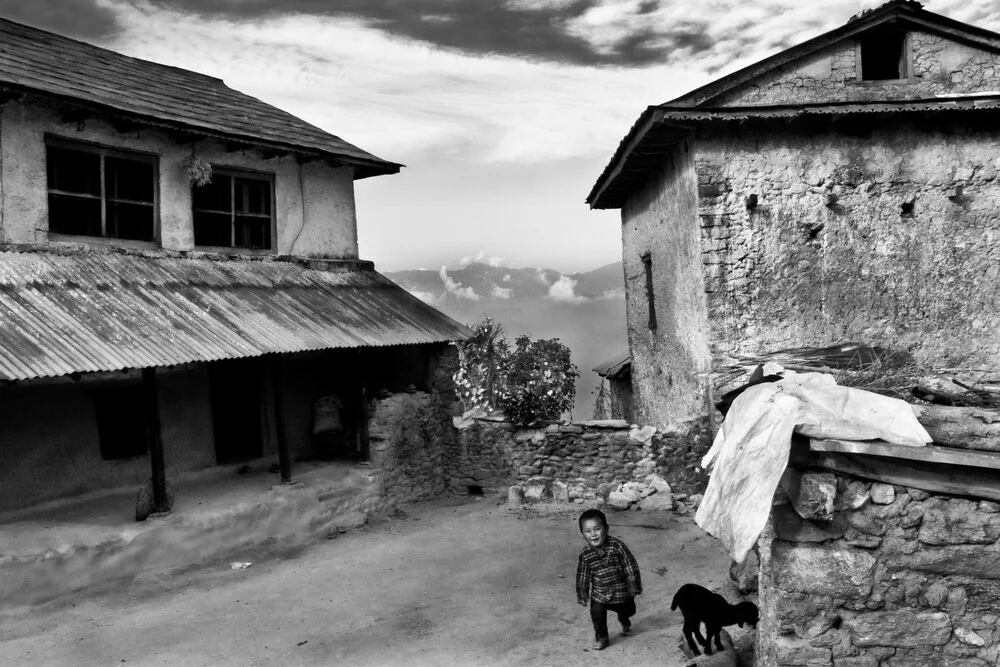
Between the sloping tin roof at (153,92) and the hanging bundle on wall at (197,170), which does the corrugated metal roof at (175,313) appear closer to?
the hanging bundle on wall at (197,170)

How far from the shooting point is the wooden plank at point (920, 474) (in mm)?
3982

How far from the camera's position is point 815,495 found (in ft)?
13.7

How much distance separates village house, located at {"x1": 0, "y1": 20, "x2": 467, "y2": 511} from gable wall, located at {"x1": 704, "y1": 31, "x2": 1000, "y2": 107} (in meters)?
5.92

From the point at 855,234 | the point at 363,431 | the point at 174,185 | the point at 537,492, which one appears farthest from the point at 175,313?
the point at 855,234

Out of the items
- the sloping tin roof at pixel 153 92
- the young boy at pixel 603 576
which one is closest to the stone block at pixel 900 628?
the young boy at pixel 603 576

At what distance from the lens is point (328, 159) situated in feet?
41.3

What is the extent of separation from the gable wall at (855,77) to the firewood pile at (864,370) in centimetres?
339

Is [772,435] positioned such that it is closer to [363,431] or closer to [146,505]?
[146,505]

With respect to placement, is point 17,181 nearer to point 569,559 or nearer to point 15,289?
point 15,289

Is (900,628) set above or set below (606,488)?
above


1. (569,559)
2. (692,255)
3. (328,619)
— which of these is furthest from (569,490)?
(328,619)

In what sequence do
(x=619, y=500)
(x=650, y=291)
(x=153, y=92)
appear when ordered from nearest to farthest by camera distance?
(x=619, y=500)
(x=153, y=92)
(x=650, y=291)

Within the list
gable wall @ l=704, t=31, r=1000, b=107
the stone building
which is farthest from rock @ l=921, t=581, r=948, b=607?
gable wall @ l=704, t=31, r=1000, b=107

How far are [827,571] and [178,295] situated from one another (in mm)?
8551
